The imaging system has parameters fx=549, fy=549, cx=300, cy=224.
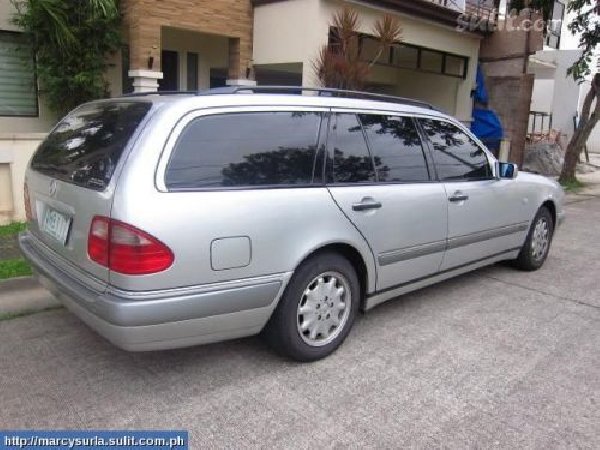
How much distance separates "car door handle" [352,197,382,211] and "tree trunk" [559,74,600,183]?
10590 millimetres

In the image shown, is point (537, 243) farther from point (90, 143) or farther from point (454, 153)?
point (90, 143)

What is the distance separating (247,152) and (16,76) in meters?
7.29

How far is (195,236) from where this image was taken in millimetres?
2867

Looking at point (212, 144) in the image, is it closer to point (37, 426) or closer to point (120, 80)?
point (37, 426)

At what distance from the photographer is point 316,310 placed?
3531 mm

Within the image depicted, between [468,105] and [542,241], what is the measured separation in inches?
313

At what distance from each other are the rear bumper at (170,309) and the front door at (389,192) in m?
0.80

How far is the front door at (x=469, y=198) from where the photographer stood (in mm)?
4465

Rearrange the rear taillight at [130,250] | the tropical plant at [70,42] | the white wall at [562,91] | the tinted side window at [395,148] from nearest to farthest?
the rear taillight at [130,250]
the tinted side window at [395,148]
the tropical plant at [70,42]
the white wall at [562,91]

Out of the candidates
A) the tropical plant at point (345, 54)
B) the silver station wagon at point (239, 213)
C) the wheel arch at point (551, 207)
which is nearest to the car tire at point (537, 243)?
the wheel arch at point (551, 207)

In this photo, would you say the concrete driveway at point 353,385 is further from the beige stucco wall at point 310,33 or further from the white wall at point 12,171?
the beige stucco wall at point 310,33

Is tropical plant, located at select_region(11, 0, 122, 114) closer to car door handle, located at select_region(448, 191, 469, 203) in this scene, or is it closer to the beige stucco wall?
the beige stucco wall

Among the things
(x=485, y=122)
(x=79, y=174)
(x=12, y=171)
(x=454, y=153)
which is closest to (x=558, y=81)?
(x=485, y=122)

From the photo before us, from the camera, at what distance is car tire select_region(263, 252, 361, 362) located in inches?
133
